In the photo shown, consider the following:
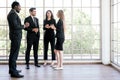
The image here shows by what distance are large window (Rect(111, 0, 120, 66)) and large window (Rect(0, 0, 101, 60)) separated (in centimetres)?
61

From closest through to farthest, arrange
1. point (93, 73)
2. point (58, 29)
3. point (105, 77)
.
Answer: point (105, 77) < point (93, 73) < point (58, 29)

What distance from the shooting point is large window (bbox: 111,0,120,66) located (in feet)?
27.6

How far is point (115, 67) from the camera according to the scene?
27.6ft

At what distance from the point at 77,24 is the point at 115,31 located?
138cm

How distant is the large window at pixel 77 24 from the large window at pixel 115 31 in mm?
610

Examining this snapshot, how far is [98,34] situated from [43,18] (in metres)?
1.90

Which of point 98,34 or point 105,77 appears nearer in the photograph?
point 105,77

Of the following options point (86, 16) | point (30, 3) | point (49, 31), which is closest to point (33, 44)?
point (49, 31)

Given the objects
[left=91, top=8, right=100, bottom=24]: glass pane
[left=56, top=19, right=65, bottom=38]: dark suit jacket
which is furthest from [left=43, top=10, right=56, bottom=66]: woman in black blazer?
[left=91, top=8, right=100, bottom=24]: glass pane

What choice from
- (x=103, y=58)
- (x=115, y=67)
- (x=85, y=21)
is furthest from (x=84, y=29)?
(x=115, y=67)

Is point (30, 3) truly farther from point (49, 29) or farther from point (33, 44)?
point (33, 44)

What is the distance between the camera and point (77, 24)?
9.58 metres

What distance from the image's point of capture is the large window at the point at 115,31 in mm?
8398

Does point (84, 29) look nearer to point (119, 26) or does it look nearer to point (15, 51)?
point (119, 26)
